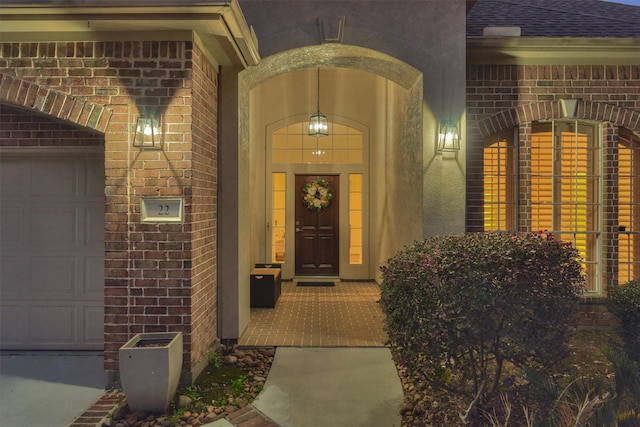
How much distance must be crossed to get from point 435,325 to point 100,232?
142 inches

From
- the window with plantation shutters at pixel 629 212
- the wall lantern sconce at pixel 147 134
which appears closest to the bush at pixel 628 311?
the window with plantation shutters at pixel 629 212

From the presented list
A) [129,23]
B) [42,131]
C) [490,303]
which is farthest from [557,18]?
[42,131]

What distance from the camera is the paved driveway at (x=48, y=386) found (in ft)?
11.4

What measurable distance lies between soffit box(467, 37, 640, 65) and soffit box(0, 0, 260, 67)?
9.50ft

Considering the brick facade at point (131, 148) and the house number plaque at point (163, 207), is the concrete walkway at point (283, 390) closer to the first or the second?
the brick facade at point (131, 148)

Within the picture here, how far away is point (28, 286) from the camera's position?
473cm

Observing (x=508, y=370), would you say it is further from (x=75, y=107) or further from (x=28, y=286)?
(x=28, y=286)

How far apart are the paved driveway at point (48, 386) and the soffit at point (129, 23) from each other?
3.11m

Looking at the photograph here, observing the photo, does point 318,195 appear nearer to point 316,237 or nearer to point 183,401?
point 316,237

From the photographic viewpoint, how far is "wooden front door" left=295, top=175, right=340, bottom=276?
9445 millimetres

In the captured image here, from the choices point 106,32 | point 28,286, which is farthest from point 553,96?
point 28,286

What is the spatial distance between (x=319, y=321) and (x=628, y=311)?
3.57 metres

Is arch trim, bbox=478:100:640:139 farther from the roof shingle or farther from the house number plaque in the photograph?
the house number plaque

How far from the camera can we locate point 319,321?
6.08 meters
